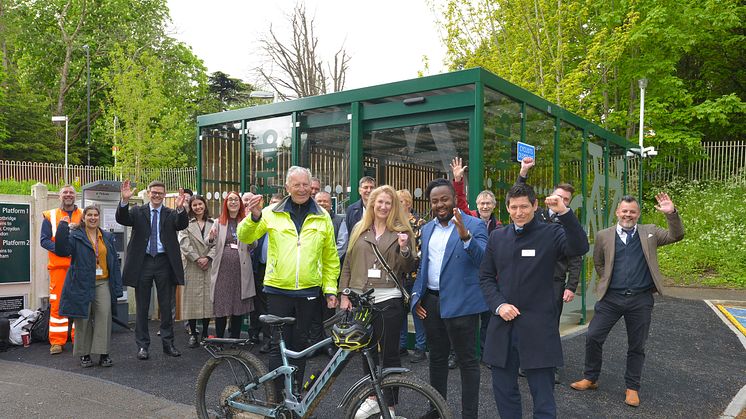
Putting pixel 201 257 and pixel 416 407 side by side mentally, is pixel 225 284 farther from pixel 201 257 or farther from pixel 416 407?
pixel 416 407

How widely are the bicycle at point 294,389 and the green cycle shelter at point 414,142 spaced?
9.28 feet

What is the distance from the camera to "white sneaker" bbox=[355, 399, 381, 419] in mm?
3237

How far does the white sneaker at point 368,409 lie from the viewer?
3.24m

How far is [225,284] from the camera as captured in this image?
6.31 metres

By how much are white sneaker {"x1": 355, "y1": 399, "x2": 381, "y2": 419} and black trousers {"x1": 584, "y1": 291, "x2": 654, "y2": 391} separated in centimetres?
266

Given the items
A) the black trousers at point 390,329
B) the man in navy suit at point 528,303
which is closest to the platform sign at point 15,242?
the black trousers at point 390,329

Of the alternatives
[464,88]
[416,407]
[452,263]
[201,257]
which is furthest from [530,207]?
[201,257]

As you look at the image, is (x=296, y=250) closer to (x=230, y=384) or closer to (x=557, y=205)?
(x=230, y=384)

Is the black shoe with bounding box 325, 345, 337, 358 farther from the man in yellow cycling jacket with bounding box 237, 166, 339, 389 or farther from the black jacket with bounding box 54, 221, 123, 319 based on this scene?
the black jacket with bounding box 54, 221, 123, 319

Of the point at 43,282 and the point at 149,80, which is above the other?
the point at 149,80

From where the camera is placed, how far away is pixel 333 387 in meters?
5.04

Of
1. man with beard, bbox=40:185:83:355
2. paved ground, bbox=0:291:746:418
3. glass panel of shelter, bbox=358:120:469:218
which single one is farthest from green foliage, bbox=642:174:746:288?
man with beard, bbox=40:185:83:355

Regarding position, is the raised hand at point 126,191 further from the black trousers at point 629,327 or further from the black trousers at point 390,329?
the black trousers at point 629,327

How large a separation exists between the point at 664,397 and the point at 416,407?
2.93 meters
